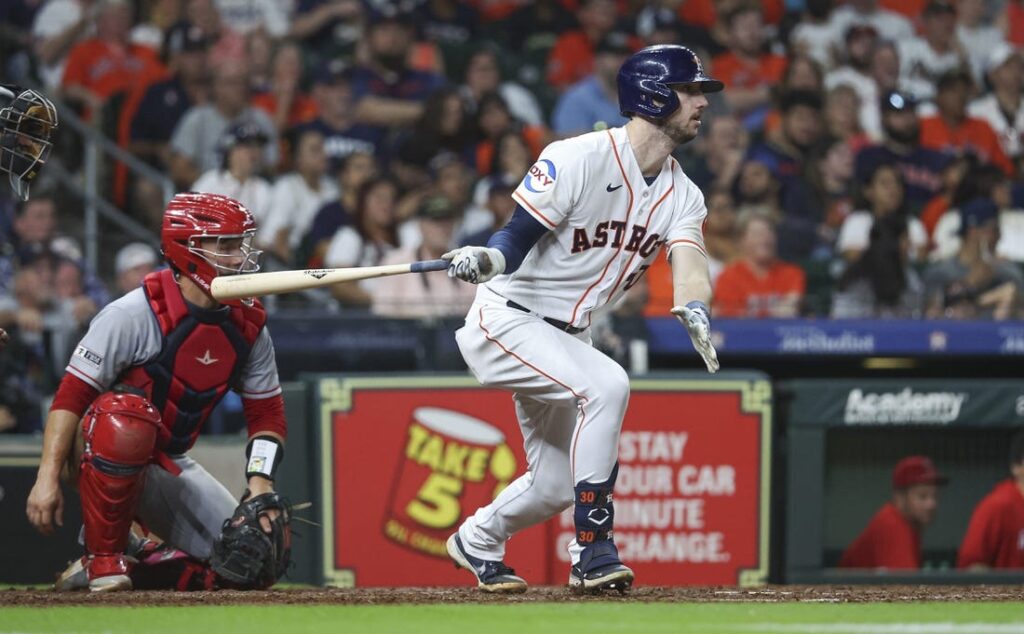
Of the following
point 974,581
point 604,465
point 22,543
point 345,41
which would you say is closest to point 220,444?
point 22,543

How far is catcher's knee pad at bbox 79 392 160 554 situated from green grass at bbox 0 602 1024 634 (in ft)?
1.95

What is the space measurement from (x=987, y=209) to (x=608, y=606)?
5.81 metres

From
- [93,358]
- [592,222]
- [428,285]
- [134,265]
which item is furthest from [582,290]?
[134,265]

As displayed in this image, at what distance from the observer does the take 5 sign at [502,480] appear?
301 inches

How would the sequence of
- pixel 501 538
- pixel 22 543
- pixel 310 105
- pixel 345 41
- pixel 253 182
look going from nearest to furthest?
pixel 501 538 → pixel 22 543 → pixel 253 182 → pixel 310 105 → pixel 345 41

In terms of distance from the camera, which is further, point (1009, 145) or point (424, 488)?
point (1009, 145)

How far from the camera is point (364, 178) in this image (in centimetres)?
1001

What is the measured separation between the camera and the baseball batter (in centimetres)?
502

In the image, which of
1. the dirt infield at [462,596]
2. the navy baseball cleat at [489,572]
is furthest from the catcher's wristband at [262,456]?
the navy baseball cleat at [489,572]

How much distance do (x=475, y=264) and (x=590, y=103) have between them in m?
6.36

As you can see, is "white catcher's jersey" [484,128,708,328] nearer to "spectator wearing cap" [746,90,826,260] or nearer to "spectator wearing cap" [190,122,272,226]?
"spectator wearing cap" [190,122,272,226]

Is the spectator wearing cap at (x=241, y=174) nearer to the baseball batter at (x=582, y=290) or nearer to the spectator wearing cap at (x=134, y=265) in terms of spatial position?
the spectator wearing cap at (x=134, y=265)

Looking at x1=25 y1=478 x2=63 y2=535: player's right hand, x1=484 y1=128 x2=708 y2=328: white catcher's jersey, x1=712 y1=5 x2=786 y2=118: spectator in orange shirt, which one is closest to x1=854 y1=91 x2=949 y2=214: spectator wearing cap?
x1=712 y1=5 x2=786 y2=118: spectator in orange shirt

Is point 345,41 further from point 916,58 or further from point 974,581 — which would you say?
point 974,581
